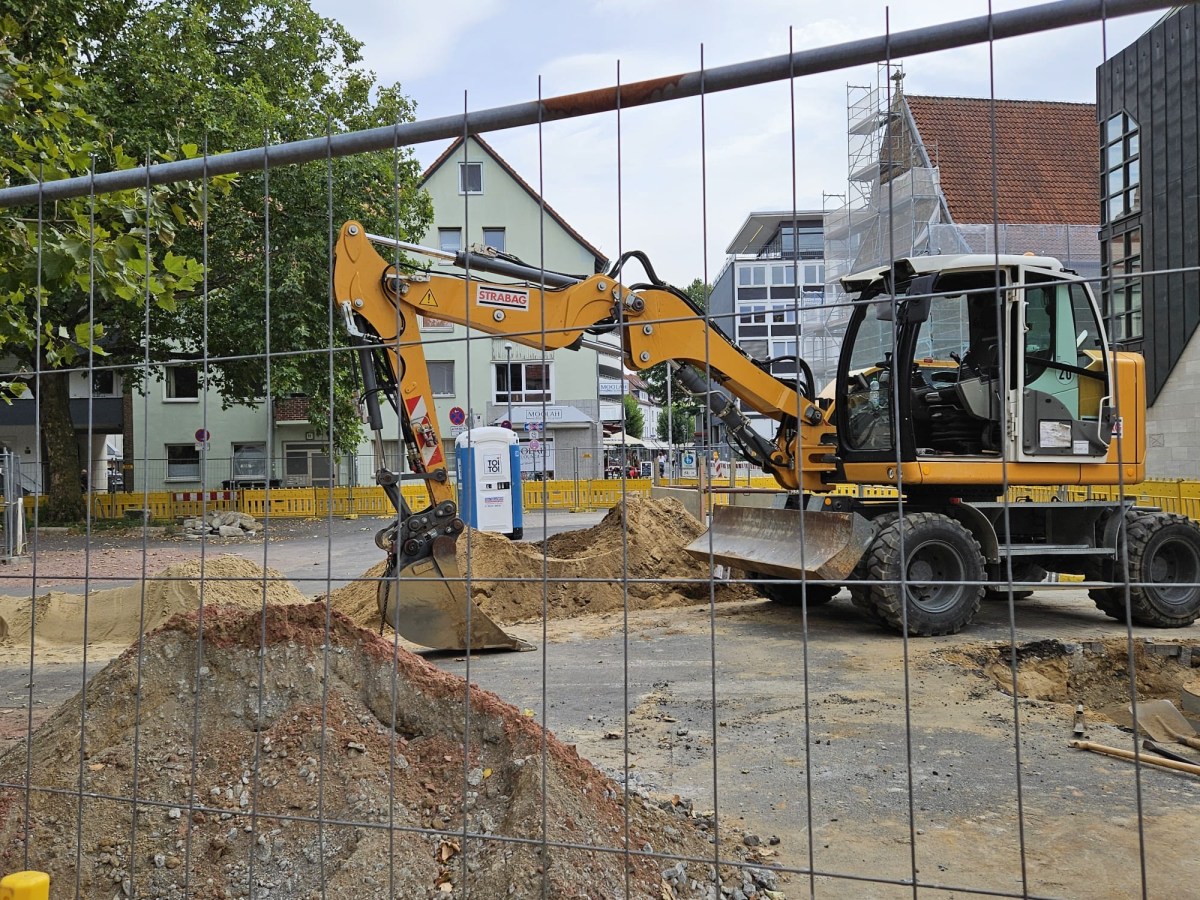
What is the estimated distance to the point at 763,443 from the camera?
8.62 metres

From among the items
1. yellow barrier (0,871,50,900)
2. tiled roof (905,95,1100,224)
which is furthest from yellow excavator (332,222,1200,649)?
tiled roof (905,95,1100,224)

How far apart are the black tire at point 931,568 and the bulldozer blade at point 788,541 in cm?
27

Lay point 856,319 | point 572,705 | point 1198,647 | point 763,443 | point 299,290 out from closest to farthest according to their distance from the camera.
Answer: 1. point 572,705
2. point 1198,647
3. point 856,319
4. point 763,443
5. point 299,290

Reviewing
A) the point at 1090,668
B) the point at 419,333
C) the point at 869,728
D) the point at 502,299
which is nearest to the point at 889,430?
the point at 1090,668

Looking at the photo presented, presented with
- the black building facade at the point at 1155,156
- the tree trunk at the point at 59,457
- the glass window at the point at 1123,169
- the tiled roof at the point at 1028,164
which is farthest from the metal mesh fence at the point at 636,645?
the tiled roof at the point at 1028,164

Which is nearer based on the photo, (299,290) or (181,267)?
(181,267)

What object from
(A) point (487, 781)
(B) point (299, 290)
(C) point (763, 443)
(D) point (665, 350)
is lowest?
(A) point (487, 781)

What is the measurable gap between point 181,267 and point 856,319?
17.9 ft

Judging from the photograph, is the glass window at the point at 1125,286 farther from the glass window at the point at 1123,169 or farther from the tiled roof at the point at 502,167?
the tiled roof at the point at 502,167

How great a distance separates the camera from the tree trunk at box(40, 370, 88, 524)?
62.6 ft

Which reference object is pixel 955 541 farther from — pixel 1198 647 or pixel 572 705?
pixel 572 705

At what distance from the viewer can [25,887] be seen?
2.78 metres

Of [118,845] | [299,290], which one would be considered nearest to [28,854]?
[118,845]

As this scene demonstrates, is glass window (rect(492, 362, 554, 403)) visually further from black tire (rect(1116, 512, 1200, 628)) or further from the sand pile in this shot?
black tire (rect(1116, 512, 1200, 628))
